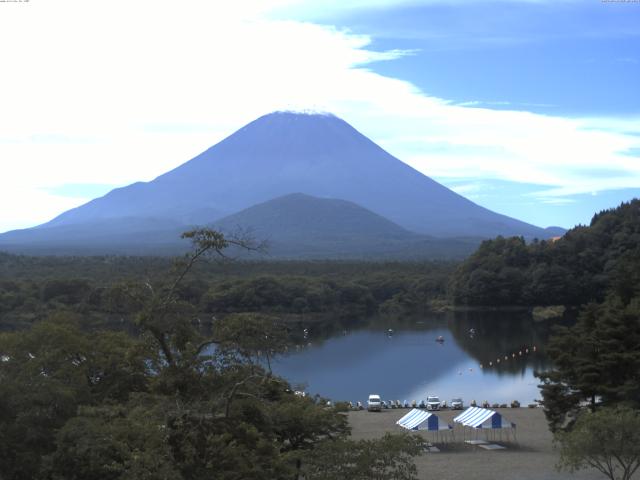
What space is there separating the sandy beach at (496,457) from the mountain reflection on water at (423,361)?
8.96 feet

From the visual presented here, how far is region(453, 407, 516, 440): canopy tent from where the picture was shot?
1446 centimetres

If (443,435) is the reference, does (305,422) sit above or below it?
above

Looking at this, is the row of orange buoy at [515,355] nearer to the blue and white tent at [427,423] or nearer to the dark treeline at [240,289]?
the dark treeline at [240,289]

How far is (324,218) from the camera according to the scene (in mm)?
113375


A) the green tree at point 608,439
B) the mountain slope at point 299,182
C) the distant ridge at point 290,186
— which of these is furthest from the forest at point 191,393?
the mountain slope at point 299,182

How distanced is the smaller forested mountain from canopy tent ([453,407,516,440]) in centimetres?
2744

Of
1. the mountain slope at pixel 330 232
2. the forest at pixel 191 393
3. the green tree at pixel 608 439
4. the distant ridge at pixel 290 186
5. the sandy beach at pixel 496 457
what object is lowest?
the sandy beach at pixel 496 457

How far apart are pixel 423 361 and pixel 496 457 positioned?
14750 mm

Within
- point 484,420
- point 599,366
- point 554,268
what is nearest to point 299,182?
point 554,268

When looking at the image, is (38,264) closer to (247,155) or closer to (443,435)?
(443,435)

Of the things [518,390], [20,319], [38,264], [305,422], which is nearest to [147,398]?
[305,422]

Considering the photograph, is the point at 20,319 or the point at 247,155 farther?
the point at 247,155

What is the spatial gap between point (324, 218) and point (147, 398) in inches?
4187

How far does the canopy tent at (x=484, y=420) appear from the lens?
14461mm
